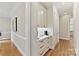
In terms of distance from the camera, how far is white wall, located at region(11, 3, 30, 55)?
4.84 feet

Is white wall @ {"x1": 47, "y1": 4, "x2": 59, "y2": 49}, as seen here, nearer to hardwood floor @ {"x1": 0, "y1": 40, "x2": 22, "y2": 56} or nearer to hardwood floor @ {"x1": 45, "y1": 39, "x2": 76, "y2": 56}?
hardwood floor @ {"x1": 45, "y1": 39, "x2": 76, "y2": 56}

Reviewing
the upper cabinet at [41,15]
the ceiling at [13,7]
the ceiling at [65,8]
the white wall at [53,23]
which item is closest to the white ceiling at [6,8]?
the ceiling at [13,7]

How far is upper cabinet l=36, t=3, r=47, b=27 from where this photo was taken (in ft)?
5.07

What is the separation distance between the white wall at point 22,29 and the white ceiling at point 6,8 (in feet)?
0.19

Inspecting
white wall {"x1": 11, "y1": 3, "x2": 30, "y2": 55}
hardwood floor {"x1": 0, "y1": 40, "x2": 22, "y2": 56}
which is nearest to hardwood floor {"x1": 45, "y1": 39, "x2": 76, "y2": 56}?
white wall {"x1": 11, "y1": 3, "x2": 30, "y2": 55}

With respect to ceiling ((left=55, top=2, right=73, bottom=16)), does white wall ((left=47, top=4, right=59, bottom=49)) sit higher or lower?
lower

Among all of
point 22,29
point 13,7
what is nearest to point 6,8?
point 13,7

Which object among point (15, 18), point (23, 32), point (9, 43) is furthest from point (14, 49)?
point (15, 18)

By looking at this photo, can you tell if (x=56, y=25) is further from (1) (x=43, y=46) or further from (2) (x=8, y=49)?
(2) (x=8, y=49)

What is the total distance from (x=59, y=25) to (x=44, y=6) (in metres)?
0.36

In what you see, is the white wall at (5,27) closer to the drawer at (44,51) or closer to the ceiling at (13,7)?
the ceiling at (13,7)

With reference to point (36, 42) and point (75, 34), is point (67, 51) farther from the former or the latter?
point (36, 42)

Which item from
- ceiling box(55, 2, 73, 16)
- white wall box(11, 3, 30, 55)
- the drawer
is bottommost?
the drawer

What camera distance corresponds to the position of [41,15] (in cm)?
154
